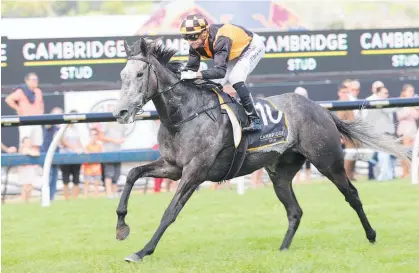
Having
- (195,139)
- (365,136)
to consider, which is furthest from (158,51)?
(365,136)

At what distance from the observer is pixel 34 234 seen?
8.76 meters

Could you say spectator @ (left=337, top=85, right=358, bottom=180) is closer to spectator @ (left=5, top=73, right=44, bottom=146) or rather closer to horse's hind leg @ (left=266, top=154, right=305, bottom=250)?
spectator @ (left=5, top=73, right=44, bottom=146)

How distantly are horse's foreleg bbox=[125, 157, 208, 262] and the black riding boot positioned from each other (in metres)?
0.61

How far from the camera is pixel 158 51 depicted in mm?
6977

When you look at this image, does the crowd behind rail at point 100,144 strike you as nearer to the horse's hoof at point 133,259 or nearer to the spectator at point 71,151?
the spectator at point 71,151

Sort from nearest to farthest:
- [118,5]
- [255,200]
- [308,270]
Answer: [308,270] < [255,200] < [118,5]

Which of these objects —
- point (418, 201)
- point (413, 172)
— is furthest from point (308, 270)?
point (413, 172)

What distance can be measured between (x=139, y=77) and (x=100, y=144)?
690 centimetres

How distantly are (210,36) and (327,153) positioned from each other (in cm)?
143

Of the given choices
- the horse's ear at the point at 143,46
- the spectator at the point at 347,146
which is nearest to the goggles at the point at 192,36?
the horse's ear at the point at 143,46

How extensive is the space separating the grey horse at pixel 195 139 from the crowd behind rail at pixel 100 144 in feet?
14.2

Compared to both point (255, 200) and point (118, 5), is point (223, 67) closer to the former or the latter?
point (255, 200)

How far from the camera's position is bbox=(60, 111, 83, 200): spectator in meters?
12.7

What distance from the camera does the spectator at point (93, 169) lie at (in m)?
13.1
